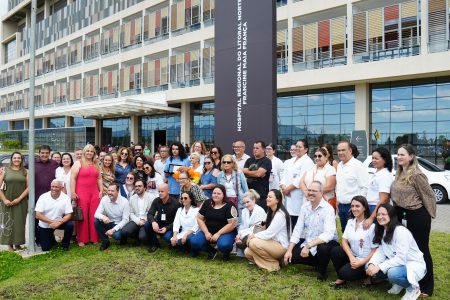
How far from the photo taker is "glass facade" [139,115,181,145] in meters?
30.3

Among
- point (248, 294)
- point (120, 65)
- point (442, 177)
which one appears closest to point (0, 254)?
point (248, 294)

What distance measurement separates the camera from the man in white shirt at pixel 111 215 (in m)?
7.26

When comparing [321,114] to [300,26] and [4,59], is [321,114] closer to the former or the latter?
[300,26]

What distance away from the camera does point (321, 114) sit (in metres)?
21.8

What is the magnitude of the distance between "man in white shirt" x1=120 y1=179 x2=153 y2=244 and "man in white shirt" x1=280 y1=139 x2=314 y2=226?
8.42 ft

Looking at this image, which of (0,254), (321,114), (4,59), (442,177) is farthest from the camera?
(4,59)

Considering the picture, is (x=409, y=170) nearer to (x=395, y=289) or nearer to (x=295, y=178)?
(x=395, y=289)

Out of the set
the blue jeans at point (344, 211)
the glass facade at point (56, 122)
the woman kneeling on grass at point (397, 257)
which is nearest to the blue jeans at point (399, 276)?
the woman kneeling on grass at point (397, 257)

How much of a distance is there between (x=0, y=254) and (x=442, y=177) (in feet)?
39.4

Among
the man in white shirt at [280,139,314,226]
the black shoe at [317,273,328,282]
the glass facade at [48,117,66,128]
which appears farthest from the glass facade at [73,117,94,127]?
the black shoe at [317,273,328,282]

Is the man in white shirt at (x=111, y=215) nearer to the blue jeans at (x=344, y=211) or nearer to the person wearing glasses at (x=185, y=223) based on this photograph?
the person wearing glasses at (x=185, y=223)

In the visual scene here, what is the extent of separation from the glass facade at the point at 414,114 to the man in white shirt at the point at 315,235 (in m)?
15.2

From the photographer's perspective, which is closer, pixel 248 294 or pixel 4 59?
pixel 248 294

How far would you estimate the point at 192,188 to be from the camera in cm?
689
